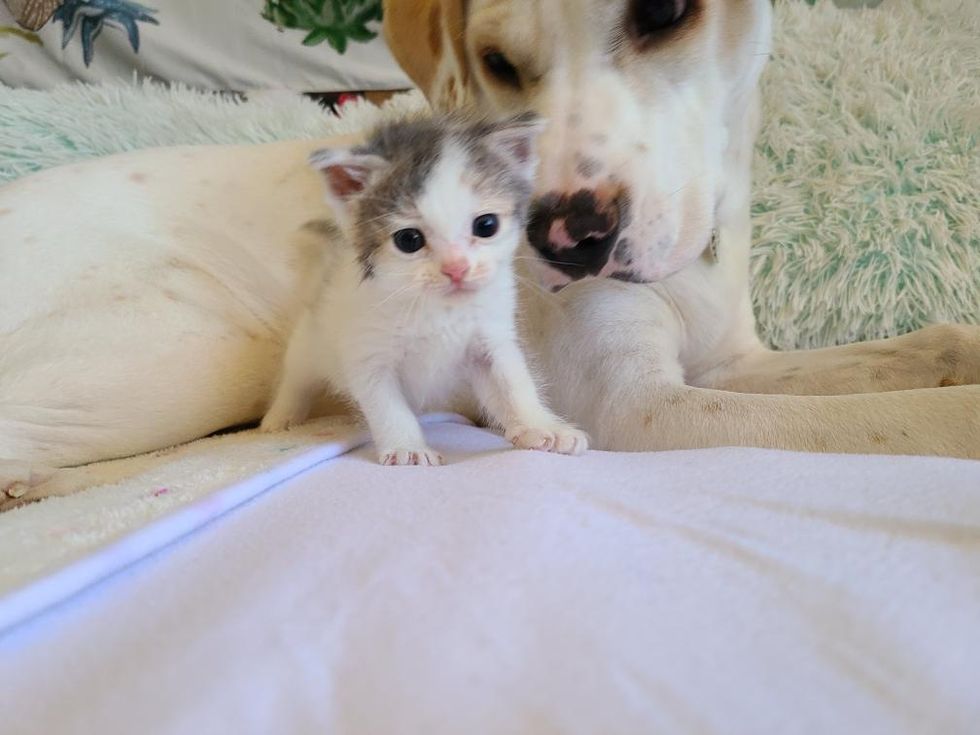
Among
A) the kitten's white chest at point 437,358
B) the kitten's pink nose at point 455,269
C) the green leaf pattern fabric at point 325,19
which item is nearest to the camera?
the kitten's pink nose at point 455,269

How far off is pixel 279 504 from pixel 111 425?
0.51 metres

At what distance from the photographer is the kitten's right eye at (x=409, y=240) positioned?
82 cm

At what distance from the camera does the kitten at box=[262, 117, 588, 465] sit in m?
0.82

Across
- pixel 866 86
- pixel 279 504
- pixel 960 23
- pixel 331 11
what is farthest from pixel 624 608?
pixel 331 11

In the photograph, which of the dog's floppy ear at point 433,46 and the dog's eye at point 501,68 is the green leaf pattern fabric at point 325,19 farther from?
the dog's eye at point 501,68

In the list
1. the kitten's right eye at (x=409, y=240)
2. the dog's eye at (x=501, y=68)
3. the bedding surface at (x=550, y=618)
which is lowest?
the bedding surface at (x=550, y=618)

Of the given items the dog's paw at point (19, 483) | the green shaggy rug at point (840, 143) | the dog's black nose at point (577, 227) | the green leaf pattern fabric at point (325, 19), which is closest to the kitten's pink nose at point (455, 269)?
the dog's black nose at point (577, 227)

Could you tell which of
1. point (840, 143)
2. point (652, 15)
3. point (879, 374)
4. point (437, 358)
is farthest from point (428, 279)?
point (840, 143)

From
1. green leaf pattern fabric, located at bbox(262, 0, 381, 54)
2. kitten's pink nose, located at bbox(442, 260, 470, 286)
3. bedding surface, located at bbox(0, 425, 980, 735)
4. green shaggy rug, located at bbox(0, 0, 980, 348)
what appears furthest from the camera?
green leaf pattern fabric, located at bbox(262, 0, 381, 54)

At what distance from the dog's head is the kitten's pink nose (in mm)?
132

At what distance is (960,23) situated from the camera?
5.36ft

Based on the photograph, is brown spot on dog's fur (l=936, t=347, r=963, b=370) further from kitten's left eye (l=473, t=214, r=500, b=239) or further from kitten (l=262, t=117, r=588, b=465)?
kitten's left eye (l=473, t=214, r=500, b=239)

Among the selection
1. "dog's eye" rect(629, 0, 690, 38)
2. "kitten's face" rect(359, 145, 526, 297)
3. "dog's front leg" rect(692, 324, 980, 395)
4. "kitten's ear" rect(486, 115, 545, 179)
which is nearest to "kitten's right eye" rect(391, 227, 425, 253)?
"kitten's face" rect(359, 145, 526, 297)

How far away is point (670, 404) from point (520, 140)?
0.36 m
